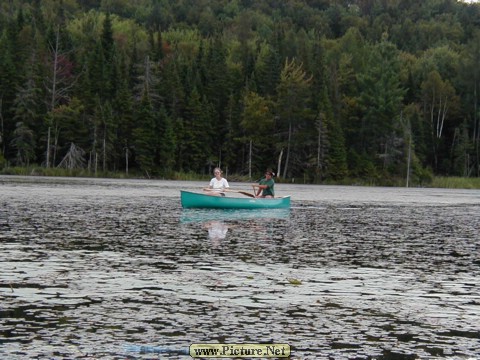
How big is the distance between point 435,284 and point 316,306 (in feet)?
14.2

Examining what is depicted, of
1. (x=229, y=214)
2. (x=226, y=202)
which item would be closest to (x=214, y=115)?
(x=226, y=202)

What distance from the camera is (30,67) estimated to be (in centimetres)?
10812

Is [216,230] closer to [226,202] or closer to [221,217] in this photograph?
[221,217]

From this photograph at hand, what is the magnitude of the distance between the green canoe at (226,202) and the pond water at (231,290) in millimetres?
9816

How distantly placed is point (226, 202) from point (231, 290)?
86.8 ft

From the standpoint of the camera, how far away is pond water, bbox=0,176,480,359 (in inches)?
485

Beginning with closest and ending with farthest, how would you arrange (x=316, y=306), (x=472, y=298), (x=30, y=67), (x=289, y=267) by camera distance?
(x=316, y=306) < (x=472, y=298) < (x=289, y=267) < (x=30, y=67)

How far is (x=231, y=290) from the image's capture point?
16672 mm

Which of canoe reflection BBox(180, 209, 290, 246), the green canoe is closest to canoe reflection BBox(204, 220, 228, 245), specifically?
canoe reflection BBox(180, 209, 290, 246)

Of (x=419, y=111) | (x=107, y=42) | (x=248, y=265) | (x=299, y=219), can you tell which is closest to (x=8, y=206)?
(x=299, y=219)

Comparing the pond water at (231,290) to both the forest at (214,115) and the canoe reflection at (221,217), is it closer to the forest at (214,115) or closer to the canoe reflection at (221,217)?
the canoe reflection at (221,217)

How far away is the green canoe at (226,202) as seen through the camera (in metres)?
42.3

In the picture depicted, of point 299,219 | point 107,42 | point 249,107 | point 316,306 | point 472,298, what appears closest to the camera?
point 316,306

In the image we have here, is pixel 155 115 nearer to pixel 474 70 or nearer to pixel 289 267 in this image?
pixel 474 70
